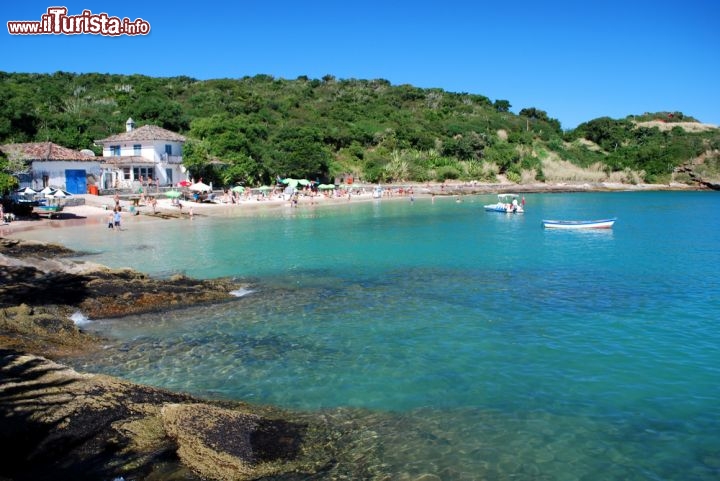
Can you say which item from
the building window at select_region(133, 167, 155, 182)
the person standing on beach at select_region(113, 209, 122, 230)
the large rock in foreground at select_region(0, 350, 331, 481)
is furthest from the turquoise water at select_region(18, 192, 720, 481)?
the building window at select_region(133, 167, 155, 182)

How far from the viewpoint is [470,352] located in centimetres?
1248

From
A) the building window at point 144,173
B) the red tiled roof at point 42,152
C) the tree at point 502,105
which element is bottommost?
the building window at point 144,173

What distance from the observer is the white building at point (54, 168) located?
1811 inches

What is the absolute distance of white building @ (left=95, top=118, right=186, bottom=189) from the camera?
184ft

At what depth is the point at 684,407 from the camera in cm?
964

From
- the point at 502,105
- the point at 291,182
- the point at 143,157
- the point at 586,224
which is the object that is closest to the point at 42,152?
the point at 143,157

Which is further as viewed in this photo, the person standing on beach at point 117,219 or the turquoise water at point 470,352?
the person standing on beach at point 117,219

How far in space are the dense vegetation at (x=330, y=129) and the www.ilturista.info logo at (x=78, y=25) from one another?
886 cm

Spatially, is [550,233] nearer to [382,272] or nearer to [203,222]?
[382,272]

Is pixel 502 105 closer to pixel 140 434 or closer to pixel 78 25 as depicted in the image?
pixel 78 25

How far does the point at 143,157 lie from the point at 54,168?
10975 mm

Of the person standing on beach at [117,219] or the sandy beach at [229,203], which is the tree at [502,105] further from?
the person standing on beach at [117,219]

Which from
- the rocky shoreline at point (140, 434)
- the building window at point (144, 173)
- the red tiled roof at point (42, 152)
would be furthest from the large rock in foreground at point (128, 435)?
the building window at point (144, 173)

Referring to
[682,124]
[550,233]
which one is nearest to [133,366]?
[550,233]
